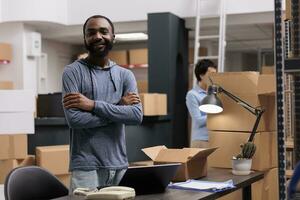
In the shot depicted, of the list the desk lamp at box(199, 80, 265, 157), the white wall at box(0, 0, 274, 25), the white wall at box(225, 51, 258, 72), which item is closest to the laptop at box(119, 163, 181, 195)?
the desk lamp at box(199, 80, 265, 157)

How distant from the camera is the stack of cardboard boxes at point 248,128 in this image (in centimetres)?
309

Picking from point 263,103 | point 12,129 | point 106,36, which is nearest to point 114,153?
point 106,36

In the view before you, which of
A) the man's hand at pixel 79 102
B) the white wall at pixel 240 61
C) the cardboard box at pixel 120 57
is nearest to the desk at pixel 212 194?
the man's hand at pixel 79 102

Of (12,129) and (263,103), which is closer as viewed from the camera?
(263,103)

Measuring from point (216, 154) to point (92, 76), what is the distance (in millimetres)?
1221

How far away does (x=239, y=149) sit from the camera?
3160 millimetres

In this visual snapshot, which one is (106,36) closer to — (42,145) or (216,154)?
(216,154)

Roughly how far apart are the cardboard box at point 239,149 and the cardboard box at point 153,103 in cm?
243

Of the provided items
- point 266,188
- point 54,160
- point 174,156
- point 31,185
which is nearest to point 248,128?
point 266,188

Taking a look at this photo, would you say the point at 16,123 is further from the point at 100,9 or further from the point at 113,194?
the point at 100,9

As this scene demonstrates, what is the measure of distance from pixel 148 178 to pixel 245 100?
1.31 m

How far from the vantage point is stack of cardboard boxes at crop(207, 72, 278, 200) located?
309cm

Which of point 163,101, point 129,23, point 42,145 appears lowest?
point 42,145

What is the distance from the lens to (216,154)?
3203 mm
